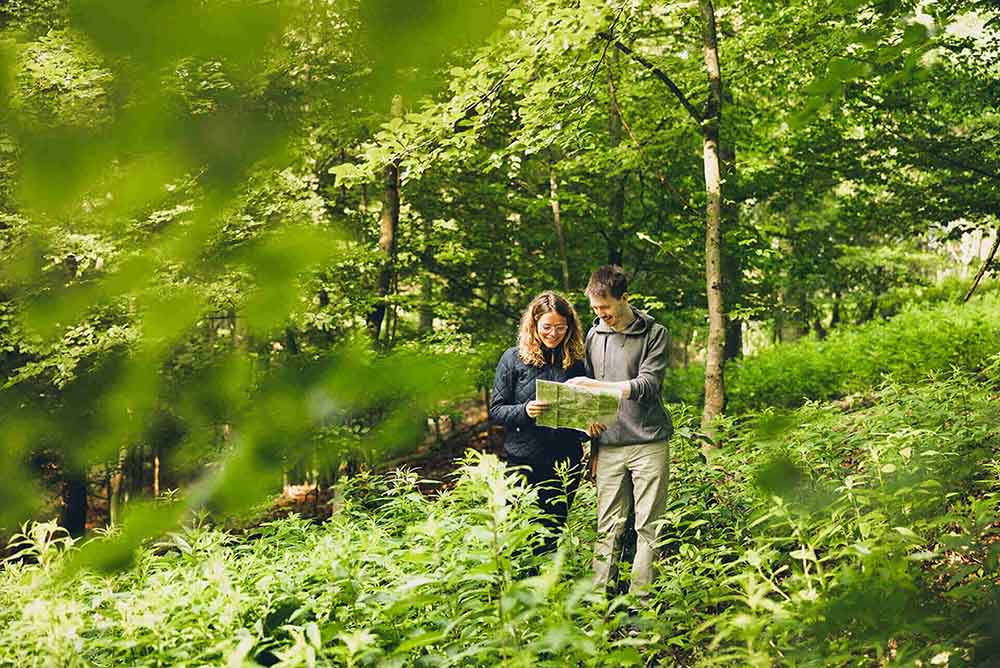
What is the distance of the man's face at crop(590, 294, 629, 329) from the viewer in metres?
3.32

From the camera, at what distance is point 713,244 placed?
545 centimetres

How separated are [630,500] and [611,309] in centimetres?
94

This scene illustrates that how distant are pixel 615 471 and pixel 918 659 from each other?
1826mm

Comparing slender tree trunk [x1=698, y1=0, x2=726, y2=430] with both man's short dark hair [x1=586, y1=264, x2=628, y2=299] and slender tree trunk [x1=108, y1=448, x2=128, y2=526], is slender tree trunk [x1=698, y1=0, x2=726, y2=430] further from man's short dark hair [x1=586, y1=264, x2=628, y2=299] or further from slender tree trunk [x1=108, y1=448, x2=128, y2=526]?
slender tree trunk [x1=108, y1=448, x2=128, y2=526]

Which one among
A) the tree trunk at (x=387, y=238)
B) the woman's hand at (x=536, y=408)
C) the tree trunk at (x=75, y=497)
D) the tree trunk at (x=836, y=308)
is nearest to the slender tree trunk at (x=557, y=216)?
the tree trunk at (x=387, y=238)

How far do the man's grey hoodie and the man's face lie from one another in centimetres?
5

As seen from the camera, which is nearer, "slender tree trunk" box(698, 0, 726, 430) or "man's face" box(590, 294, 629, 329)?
"man's face" box(590, 294, 629, 329)

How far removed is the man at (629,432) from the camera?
327 centimetres

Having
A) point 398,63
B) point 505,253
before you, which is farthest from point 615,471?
point 505,253

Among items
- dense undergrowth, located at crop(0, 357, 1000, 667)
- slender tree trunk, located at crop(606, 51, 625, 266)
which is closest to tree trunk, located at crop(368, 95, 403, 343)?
dense undergrowth, located at crop(0, 357, 1000, 667)

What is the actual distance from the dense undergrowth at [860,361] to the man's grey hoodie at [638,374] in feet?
19.1

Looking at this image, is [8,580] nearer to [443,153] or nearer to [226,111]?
[226,111]

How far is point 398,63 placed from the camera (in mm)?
836

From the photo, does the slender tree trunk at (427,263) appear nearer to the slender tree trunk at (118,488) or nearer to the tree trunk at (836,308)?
the slender tree trunk at (118,488)
